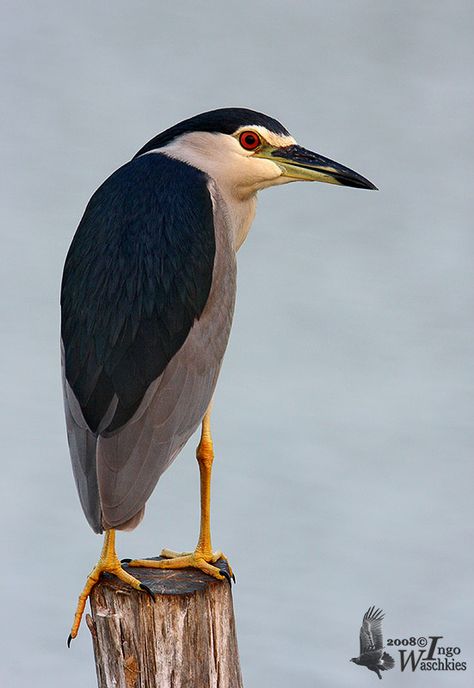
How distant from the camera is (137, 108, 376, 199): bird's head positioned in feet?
13.5

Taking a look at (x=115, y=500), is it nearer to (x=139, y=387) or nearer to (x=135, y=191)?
(x=139, y=387)

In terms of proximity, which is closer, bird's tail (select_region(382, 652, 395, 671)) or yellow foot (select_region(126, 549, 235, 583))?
yellow foot (select_region(126, 549, 235, 583))

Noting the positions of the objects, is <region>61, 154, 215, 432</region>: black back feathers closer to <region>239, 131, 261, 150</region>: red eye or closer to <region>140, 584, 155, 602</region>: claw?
<region>239, 131, 261, 150</region>: red eye

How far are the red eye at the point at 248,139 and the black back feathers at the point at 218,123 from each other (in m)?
0.03

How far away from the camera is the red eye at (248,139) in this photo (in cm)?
415

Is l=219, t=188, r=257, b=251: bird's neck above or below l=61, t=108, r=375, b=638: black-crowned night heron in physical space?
above

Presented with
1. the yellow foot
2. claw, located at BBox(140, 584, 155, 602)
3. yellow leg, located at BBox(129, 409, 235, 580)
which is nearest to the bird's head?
yellow leg, located at BBox(129, 409, 235, 580)

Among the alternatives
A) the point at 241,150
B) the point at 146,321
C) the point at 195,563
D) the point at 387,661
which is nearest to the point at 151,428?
the point at 146,321

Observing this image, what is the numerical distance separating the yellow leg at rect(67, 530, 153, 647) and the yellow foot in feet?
0.73

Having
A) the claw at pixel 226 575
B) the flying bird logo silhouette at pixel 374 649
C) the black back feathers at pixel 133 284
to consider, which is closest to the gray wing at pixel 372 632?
the flying bird logo silhouette at pixel 374 649

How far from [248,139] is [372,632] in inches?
67.5

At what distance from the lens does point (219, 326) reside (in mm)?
3893

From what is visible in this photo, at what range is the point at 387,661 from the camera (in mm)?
4273

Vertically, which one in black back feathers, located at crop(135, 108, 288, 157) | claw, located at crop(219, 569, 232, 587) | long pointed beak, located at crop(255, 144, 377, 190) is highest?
black back feathers, located at crop(135, 108, 288, 157)
